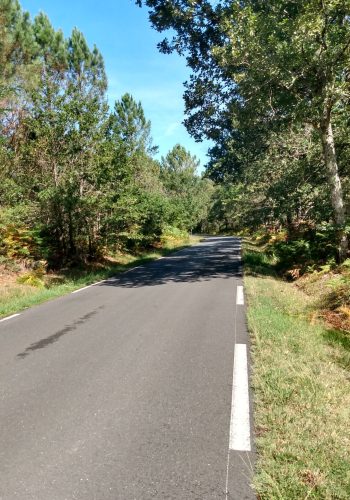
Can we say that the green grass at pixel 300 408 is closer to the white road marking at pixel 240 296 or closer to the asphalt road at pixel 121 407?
the asphalt road at pixel 121 407

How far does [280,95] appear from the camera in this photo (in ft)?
37.8

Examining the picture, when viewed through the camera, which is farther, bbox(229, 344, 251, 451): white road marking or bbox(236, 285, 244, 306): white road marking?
bbox(236, 285, 244, 306): white road marking

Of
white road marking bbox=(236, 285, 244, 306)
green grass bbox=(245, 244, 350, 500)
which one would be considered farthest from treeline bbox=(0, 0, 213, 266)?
green grass bbox=(245, 244, 350, 500)

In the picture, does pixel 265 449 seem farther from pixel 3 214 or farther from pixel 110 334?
pixel 3 214

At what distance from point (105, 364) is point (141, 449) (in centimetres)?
224

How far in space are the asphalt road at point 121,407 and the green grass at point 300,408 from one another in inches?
10.5

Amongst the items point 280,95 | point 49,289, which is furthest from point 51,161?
point 280,95

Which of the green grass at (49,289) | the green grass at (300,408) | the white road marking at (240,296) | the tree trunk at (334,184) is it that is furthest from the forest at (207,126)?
the green grass at (300,408)

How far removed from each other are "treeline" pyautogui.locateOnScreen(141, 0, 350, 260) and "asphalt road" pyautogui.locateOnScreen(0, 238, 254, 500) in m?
7.01

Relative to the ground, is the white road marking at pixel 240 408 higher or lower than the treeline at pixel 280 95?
lower

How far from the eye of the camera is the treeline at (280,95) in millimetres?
10266

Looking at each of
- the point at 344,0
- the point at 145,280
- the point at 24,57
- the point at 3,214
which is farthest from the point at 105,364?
the point at 24,57

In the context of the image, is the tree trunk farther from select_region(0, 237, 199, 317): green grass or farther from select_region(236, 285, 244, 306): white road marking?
select_region(0, 237, 199, 317): green grass

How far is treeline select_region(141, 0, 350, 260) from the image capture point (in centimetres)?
1027
